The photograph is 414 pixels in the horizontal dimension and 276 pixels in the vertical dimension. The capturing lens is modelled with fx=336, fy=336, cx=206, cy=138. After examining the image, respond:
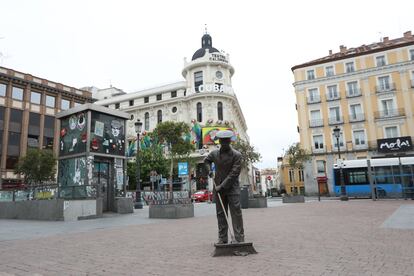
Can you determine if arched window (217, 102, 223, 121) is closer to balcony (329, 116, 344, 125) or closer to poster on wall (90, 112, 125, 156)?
balcony (329, 116, 344, 125)

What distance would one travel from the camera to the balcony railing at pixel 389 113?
43.0 meters

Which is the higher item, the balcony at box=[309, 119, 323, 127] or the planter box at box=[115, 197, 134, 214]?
the balcony at box=[309, 119, 323, 127]

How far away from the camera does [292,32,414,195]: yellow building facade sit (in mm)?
43188

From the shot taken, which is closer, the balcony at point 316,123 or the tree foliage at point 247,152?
the tree foliage at point 247,152

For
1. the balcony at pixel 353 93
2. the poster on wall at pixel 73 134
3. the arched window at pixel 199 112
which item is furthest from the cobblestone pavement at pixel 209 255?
the arched window at pixel 199 112

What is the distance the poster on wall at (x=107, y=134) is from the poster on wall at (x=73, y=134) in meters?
0.45

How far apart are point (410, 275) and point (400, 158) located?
2545 centimetres

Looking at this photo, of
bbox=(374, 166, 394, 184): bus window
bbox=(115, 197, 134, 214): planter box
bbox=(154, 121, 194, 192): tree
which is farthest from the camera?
bbox=(154, 121, 194, 192): tree

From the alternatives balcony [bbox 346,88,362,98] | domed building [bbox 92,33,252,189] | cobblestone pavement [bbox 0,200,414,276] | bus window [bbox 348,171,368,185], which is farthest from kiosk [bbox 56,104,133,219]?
balcony [bbox 346,88,362,98]

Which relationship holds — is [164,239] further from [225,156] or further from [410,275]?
[410,275]

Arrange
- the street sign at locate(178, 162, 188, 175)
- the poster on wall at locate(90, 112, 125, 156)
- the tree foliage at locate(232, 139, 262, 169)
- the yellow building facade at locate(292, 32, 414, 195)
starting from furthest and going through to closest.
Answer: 1. the yellow building facade at locate(292, 32, 414, 195)
2. the street sign at locate(178, 162, 188, 175)
3. the tree foliage at locate(232, 139, 262, 169)
4. the poster on wall at locate(90, 112, 125, 156)

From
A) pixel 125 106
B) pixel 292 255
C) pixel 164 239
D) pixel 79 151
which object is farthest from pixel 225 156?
pixel 125 106

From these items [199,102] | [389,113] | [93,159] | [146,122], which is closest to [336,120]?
[389,113]

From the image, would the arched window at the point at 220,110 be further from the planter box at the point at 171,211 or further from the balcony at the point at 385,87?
the planter box at the point at 171,211
